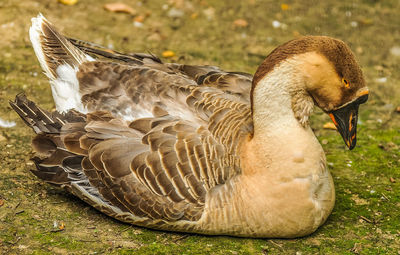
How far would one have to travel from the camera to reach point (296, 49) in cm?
415

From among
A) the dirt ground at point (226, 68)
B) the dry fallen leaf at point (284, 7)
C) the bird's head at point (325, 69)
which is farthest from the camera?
the dry fallen leaf at point (284, 7)

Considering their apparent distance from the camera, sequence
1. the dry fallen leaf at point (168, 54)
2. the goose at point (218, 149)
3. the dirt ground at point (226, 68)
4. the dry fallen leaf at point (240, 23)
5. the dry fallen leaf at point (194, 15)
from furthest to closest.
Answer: the dry fallen leaf at point (194, 15) → the dry fallen leaf at point (240, 23) → the dry fallen leaf at point (168, 54) → the dirt ground at point (226, 68) → the goose at point (218, 149)

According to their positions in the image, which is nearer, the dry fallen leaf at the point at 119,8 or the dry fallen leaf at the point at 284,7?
the dry fallen leaf at the point at 119,8

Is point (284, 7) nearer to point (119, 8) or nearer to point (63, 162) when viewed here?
point (119, 8)

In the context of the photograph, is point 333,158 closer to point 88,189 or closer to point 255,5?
point 88,189

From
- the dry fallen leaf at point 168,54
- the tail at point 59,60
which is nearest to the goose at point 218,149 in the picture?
the tail at point 59,60

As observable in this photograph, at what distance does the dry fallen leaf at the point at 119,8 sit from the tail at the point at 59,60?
116 inches

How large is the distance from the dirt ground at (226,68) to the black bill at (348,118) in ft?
2.67

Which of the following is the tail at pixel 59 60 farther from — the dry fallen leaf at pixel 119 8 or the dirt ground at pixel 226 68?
the dry fallen leaf at pixel 119 8

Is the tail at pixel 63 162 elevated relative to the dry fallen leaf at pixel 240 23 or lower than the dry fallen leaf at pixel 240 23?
elevated

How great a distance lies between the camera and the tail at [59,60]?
5.29 metres

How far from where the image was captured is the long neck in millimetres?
4188

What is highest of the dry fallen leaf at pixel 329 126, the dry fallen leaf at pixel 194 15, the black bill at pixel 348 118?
the black bill at pixel 348 118

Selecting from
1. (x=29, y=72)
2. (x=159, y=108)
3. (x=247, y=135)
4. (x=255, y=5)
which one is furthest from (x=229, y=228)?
(x=255, y=5)
